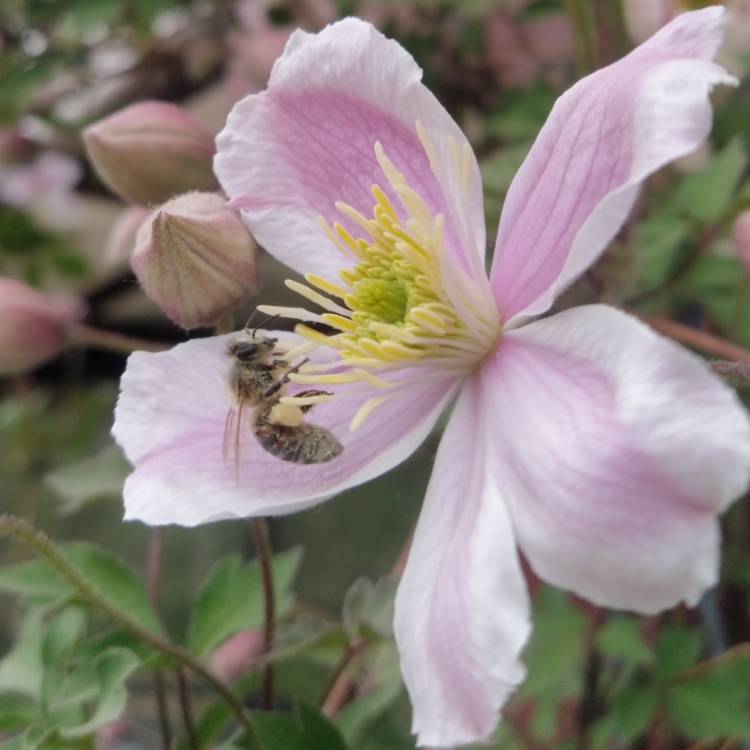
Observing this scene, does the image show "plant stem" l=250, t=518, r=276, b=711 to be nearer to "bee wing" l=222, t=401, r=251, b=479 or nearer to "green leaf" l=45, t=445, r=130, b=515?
"bee wing" l=222, t=401, r=251, b=479

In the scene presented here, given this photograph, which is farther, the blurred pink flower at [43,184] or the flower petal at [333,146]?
the blurred pink flower at [43,184]

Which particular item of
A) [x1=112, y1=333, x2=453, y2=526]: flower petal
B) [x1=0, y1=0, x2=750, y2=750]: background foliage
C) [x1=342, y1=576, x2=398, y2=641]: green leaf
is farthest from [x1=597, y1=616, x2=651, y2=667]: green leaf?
[x1=112, y1=333, x2=453, y2=526]: flower petal

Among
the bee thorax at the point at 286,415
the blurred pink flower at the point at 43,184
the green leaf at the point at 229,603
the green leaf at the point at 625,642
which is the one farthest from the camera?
the blurred pink flower at the point at 43,184

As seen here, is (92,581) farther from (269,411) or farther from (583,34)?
(583,34)

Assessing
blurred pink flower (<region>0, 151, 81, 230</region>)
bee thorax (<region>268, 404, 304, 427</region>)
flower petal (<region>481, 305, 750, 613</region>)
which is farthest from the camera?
blurred pink flower (<region>0, 151, 81, 230</region>)

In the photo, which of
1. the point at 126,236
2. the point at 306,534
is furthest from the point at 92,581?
the point at 306,534

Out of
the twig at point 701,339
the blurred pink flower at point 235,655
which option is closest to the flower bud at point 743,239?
the twig at point 701,339

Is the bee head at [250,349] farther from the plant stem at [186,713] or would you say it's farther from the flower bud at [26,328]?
the flower bud at [26,328]

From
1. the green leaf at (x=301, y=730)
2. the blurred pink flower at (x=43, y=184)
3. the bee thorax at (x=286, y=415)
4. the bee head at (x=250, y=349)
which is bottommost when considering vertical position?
the blurred pink flower at (x=43, y=184)
